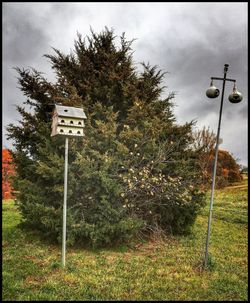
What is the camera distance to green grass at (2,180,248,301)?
591 cm

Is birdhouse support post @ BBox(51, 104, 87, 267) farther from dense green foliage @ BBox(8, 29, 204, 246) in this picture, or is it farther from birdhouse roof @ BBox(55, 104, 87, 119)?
dense green foliage @ BBox(8, 29, 204, 246)

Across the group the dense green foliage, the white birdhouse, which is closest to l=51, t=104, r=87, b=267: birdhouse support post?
the white birdhouse

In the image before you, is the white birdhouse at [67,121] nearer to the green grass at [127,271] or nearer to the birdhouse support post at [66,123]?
the birdhouse support post at [66,123]

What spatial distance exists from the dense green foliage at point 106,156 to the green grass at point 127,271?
64 cm

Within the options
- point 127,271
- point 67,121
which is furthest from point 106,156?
point 127,271

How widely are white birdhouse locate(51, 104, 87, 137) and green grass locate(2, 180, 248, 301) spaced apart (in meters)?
3.22

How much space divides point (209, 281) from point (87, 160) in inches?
176

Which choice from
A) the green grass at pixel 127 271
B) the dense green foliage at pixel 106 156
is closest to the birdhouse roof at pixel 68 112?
the dense green foliage at pixel 106 156

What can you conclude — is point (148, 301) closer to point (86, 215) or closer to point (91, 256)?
point (91, 256)

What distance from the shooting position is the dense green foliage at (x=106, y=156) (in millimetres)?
8922

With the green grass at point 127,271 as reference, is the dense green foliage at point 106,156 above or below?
above

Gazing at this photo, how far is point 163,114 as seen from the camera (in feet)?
37.1

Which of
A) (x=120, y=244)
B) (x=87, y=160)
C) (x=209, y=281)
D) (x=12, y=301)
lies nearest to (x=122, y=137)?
Result: (x=87, y=160)

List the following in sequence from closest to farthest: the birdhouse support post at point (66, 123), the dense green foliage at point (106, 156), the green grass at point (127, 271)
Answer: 1. the green grass at point (127, 271)
2. the birdhouse support post at point (66, 123)
3. the dense green foliage at point (106, 156)
